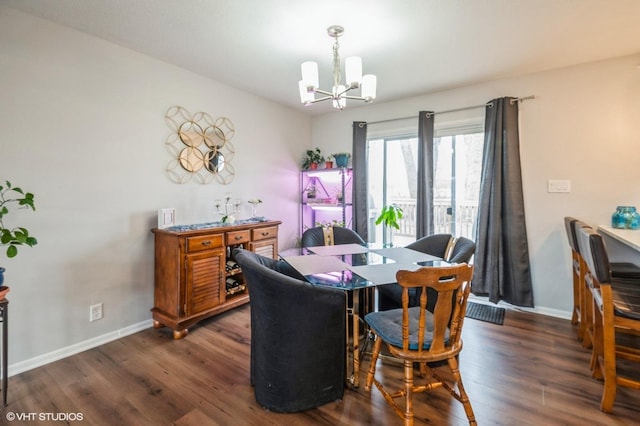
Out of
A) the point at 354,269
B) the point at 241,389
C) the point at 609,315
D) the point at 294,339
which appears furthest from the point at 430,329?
the point at 241,389

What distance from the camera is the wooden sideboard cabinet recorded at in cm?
252

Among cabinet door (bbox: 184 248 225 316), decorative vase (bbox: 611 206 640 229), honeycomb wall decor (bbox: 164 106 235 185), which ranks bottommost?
cabinet door (bbox: 184 248 225 316)

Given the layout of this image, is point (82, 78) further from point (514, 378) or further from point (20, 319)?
point (514, 378)

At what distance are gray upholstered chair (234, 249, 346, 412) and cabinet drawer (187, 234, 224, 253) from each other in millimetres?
1051

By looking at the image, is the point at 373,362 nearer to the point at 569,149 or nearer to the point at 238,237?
the point at 238,237

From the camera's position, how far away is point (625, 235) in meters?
2.25

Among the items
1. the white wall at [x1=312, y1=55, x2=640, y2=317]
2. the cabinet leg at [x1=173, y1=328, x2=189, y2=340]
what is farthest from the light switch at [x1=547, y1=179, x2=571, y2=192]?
the cabinet leg at [x1=173, y1=328, x2=189, y2=340]

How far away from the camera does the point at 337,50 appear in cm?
243

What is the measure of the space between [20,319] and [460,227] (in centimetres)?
411

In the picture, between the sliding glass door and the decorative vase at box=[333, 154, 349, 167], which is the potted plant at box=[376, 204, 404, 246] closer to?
the sliding glass door

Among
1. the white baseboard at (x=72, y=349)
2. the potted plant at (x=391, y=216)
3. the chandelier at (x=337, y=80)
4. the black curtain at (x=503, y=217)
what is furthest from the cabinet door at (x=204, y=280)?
the black curtain at (x=503, y=217)

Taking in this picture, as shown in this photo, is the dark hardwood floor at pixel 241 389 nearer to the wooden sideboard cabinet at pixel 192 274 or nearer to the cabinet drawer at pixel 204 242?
the wooden sideboard cabinet at pixel 192 274

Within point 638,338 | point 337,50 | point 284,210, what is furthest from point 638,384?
point 284,210

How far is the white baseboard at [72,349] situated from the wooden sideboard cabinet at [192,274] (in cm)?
17
